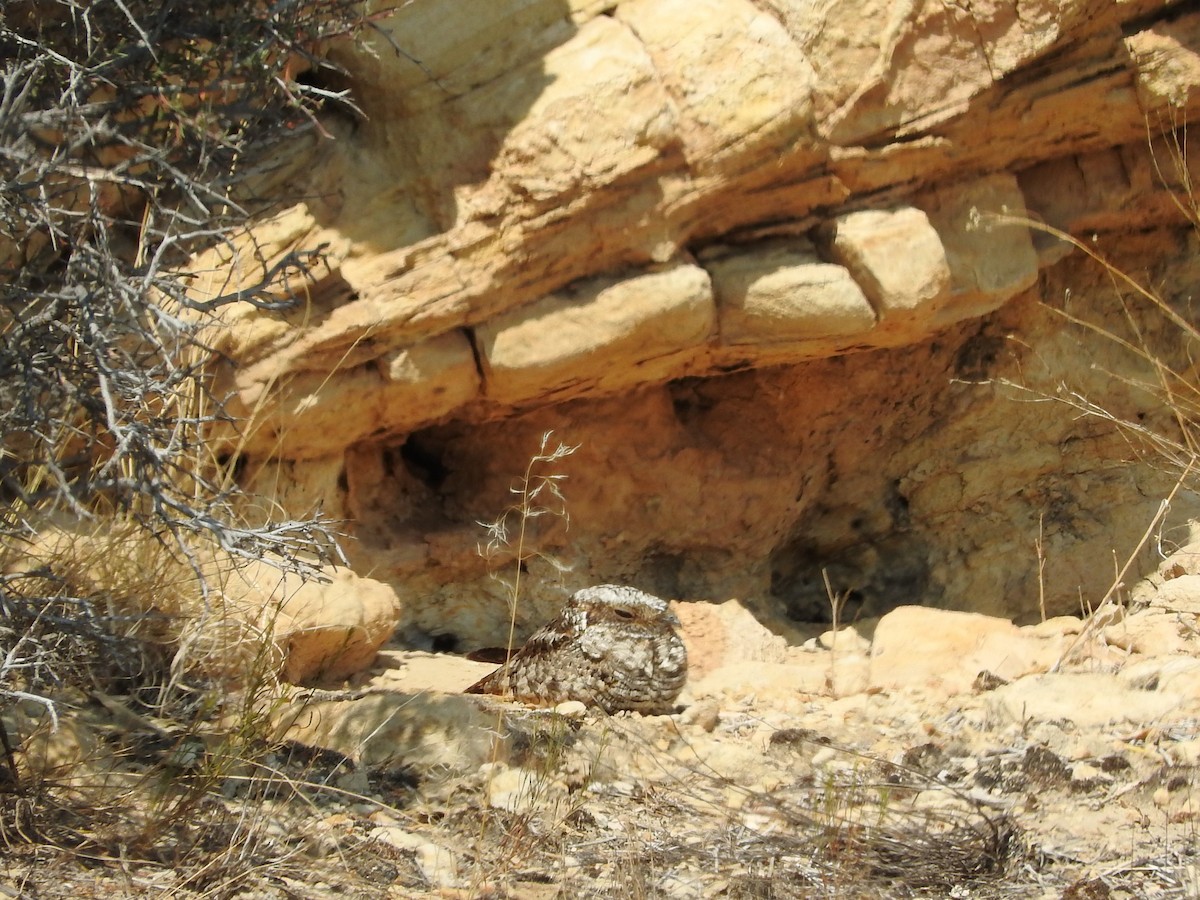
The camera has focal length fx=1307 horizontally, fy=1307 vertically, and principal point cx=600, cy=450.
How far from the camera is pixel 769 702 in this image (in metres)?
5.00

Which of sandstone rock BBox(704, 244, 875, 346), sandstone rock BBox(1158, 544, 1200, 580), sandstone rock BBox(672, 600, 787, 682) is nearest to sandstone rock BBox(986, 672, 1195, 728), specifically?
sandstone rock BBox(1158, 544, 1200, 580)

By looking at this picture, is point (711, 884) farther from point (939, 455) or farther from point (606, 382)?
point (939, 455)

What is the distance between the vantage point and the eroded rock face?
18.6 feet

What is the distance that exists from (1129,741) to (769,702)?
151 centimetres

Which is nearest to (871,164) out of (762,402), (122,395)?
(762,402)

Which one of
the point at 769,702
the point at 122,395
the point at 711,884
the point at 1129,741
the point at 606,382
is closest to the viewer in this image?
the point at 711,884

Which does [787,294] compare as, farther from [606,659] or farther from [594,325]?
[606,659]

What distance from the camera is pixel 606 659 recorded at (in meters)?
4.83

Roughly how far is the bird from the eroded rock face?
0.92 meters

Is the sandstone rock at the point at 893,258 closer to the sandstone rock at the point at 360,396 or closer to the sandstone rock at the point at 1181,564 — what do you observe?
the sandstone rock at the point at 1181,564

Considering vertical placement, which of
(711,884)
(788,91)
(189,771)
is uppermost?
(788,91)

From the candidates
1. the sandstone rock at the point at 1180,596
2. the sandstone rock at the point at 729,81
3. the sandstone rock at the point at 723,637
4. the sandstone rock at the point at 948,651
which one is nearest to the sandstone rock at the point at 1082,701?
the sandstone rock at the point at 948,651

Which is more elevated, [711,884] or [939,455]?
[711,884]

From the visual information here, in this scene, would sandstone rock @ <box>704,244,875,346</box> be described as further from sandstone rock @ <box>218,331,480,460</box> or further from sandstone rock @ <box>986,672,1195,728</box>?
sandstone rock @ <box>986,672,1195,728</box>
